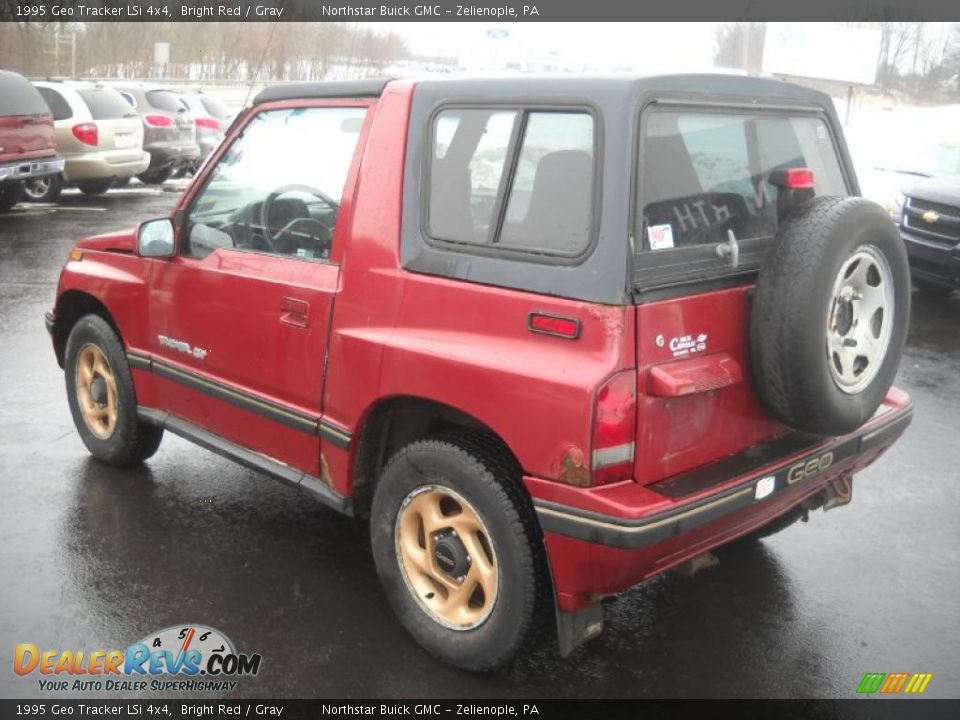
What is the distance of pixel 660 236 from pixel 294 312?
1416 mm

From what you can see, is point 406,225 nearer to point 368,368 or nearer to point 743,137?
point 368,368

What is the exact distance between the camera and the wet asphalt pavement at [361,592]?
126 inches

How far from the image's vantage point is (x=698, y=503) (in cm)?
281

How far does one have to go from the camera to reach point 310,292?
349cm

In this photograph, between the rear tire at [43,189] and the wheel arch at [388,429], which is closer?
the wheel arch at [388,429]

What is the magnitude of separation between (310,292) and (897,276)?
79.9 inches

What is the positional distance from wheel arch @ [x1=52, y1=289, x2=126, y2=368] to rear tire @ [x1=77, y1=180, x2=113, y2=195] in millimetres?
12489

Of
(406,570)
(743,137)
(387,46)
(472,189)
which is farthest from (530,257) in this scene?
(387,46)

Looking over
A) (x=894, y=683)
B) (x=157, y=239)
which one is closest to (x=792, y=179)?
(x=894, y=683)

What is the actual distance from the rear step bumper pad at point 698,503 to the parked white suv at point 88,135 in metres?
14.3

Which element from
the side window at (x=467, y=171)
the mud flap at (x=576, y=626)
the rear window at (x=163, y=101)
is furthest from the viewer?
the rear window at (x=163, y=101)

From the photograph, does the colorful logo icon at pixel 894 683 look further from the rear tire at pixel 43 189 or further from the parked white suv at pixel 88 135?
the rear tire at pixel 43 189

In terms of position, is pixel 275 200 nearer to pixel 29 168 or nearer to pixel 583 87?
pixel 583 87

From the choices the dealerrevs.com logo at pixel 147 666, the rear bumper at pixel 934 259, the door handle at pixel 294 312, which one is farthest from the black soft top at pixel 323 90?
the rear bumper at pixel 934 259
